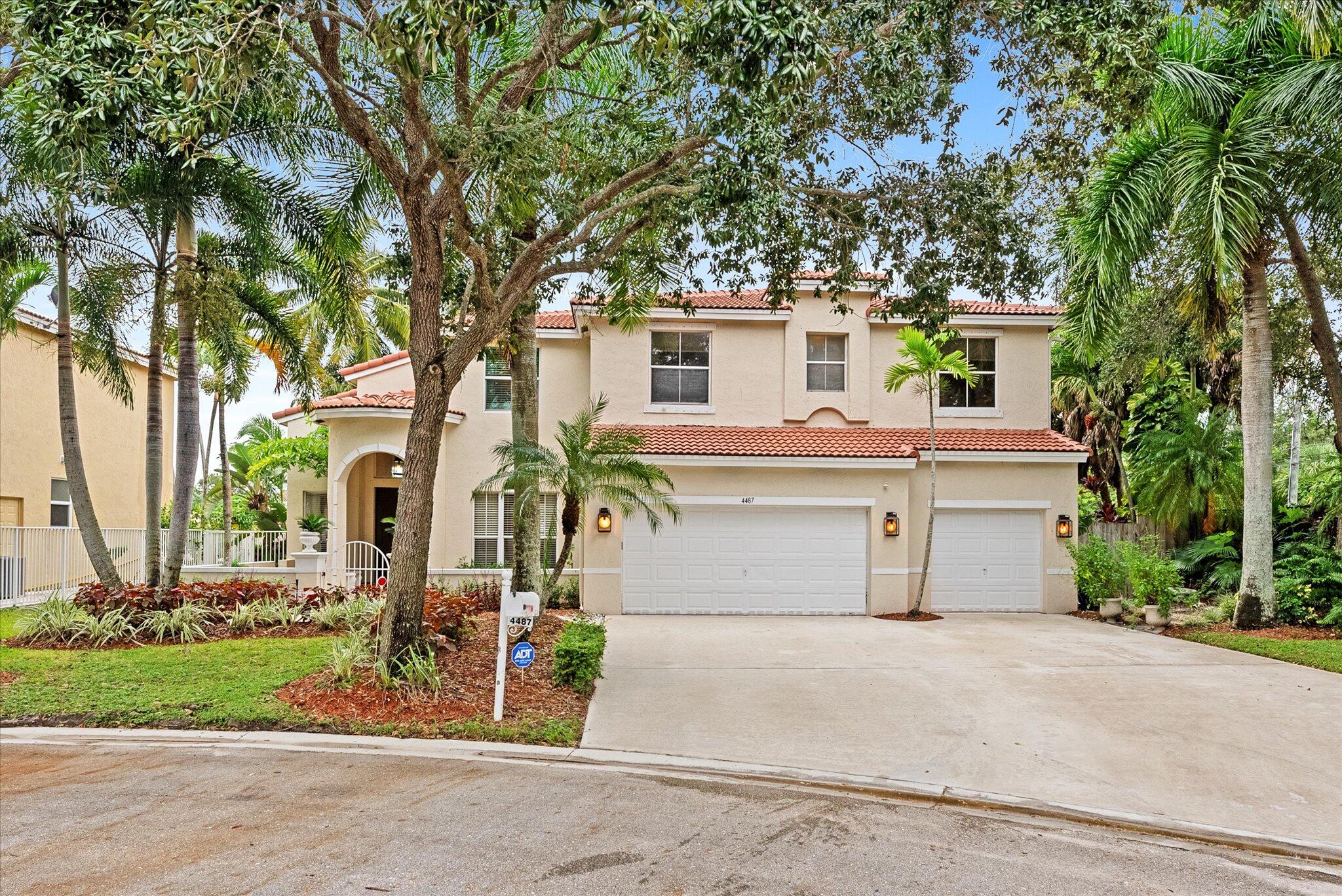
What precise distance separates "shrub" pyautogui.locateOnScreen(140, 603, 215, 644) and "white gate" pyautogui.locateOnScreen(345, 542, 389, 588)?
3397mm

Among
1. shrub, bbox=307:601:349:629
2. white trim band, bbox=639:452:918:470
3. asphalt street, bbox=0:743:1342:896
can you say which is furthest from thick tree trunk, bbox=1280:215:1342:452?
shrub, bbox=307:601:349:629

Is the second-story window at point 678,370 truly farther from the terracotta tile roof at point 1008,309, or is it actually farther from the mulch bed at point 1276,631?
the mulch bed at point 1276,631

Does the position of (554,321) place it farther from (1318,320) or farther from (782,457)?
(1318,320)

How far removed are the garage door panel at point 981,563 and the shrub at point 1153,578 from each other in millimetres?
1881

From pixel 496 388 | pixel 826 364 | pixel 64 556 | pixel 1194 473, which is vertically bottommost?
pixel 64 556

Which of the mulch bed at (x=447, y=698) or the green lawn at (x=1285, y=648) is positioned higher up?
the mulch bed at (x=447, y=698)

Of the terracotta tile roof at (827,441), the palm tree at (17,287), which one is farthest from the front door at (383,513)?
the palm tree at (17,287)

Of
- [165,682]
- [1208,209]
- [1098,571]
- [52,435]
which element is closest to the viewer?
Result: [165,682]

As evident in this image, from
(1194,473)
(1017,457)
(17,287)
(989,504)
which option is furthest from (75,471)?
(1194,473)

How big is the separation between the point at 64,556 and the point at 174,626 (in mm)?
7717

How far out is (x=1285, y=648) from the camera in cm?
1195

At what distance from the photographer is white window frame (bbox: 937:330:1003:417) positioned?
17.5 m

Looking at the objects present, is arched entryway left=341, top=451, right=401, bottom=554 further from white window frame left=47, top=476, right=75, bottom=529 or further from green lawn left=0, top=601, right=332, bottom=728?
green lawn left=0, top=601, right=332, bottom=728

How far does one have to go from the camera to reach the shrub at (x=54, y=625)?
11.5 meters
